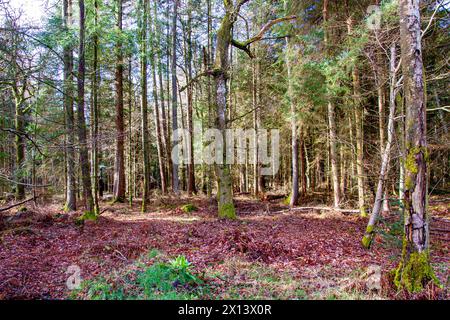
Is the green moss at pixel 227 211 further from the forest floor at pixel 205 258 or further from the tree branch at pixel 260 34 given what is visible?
the tree branch at pixel 260 34

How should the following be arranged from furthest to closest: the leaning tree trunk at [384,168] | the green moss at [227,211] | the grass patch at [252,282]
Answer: the green moss at [227,211]
the leaning tree trunk at [384,168]
the grass patch at [252,282]

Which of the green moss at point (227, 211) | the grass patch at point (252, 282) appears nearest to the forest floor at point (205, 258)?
the grass patch at point (252, 282)

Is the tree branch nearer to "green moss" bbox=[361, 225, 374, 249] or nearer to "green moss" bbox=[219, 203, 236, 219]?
"green moss" bbox=[219, 203, 236, 219]

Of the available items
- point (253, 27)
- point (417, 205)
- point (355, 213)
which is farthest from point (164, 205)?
point (253, 27)

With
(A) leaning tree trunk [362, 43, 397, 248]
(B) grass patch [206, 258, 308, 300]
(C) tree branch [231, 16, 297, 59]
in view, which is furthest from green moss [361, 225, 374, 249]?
(C) tree branch [231, 16, 297, 59]

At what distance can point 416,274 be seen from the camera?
131 inches

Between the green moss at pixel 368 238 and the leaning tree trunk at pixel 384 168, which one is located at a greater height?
the leaning tree trunk at pixel 384 168

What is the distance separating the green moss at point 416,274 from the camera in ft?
10.8

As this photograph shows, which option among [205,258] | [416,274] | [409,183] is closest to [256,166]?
[205,258]

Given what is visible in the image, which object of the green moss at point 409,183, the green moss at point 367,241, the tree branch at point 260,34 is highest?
the tree branch at point 260,34

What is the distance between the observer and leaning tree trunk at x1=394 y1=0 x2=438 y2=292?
3.32 meters

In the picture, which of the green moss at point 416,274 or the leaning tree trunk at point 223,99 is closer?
the green moss at point 416,274

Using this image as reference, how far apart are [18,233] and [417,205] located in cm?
912

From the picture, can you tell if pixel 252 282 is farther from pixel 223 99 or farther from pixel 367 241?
pixel 223 99
